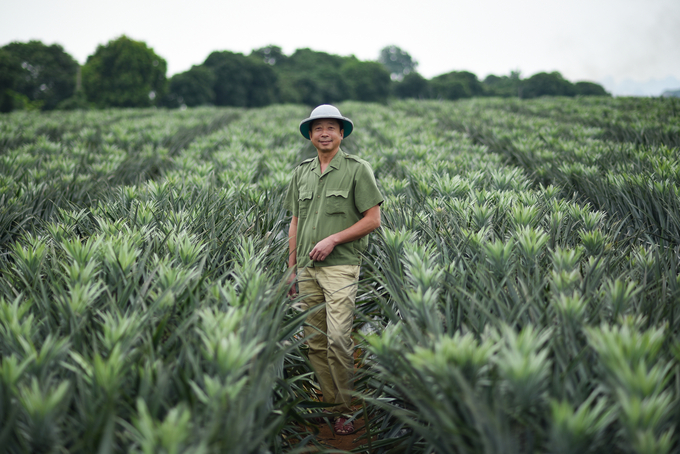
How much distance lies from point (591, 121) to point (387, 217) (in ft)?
30.0

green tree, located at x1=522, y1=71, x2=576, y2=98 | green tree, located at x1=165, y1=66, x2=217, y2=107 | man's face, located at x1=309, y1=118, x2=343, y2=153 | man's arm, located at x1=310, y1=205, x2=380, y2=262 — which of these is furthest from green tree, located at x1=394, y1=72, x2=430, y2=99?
man's arm, located at x1=310, y1=205, x2=380, y2=262

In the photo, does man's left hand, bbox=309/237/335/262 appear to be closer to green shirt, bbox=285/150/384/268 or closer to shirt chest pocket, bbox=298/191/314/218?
green shirt, bbox=285/150/384/268

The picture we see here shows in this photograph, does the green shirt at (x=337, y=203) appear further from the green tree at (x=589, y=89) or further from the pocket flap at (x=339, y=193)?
the green tree at (x=589, y=89)

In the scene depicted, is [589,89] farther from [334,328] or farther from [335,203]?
[334,328]

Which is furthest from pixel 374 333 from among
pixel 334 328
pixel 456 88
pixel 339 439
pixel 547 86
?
pixel 547 86

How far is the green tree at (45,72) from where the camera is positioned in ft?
107

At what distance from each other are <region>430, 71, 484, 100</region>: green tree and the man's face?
39.9 meters

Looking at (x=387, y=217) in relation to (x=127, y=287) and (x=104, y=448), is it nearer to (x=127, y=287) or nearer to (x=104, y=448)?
(x=127, y=287)

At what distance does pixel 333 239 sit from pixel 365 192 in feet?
1.12

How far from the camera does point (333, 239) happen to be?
6.74 ft

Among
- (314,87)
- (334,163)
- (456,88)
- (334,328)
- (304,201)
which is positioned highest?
(456,88)

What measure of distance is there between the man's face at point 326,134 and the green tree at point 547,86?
145 ft

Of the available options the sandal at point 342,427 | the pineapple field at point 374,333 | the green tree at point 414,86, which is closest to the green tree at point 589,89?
the green tree at point 414,86

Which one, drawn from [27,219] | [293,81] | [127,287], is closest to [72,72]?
[293,81]
